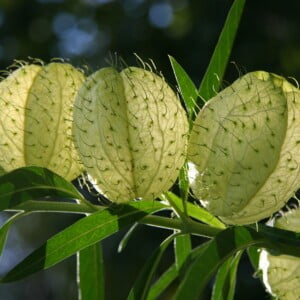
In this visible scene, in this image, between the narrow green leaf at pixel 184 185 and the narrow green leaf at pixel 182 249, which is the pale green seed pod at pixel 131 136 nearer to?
the narrow green leaf at pixel 184 185

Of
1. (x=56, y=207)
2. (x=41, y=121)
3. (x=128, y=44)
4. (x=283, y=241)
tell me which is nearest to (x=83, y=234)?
(x=56, y=207)

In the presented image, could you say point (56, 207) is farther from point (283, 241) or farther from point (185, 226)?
point (283, 241)

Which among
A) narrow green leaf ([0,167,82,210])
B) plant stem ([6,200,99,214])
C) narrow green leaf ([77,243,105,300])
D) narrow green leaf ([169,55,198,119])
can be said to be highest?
narrow green leaf ([169,55,198,119])

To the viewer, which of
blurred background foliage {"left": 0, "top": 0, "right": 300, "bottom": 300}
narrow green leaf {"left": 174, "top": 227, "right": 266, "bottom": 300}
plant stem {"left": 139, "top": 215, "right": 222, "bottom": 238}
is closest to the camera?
narrow green leaf {"left": 174, "top": 227, "right": 266, "bottom": 300}

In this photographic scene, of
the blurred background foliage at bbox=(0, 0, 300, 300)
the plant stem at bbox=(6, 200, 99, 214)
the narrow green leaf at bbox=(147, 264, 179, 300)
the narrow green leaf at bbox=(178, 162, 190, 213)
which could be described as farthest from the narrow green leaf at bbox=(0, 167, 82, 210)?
the blurred background foliage at bbox=(0, 0, 300, 300)

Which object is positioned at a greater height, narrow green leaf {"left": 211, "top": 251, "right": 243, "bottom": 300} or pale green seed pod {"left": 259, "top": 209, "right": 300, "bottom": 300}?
pale green seed pod {"left": 259, "top": 209, "right": 300, "bottom": 300}

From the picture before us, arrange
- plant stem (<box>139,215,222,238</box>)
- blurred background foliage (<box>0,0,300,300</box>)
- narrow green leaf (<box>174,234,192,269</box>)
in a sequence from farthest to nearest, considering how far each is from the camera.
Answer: blurred background foliage (<box>0,0,300,300</box>) < narrow green leaf (<box>174,234,192,269</box>) < plant stem (<box>139,215,222,238</box>)

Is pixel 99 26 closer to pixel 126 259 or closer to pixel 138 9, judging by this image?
pixel 138 9

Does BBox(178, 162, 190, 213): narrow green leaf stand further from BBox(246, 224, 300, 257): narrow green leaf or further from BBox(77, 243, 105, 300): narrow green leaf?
BBox(77, 243, 105, 300): narrow green leaf
